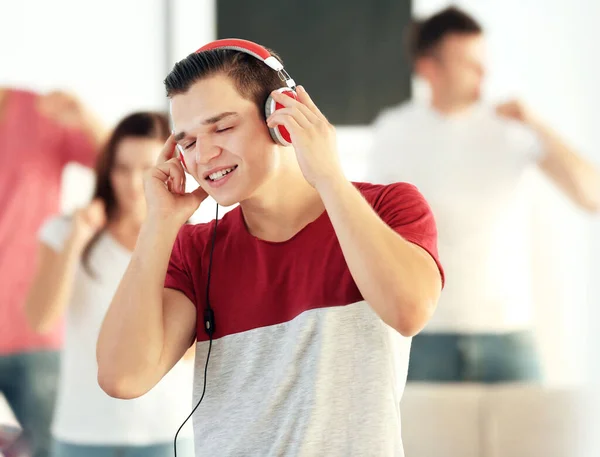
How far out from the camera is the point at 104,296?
7.44 feet

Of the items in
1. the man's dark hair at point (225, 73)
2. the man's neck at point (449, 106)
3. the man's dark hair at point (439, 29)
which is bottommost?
the man's dark hair at point (225, 73)

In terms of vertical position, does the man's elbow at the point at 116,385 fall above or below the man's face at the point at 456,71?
below

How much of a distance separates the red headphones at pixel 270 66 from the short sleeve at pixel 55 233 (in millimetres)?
1508

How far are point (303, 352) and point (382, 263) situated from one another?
0.52 ft

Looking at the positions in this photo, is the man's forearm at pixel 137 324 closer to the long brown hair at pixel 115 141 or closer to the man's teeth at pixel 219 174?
the man's teeth at pixel 219 174

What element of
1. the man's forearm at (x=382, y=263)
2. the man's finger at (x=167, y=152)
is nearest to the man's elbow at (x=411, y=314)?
the man's forearm at (x=382, y=263)

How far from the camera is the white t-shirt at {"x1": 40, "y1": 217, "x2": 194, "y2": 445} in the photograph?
2131mm

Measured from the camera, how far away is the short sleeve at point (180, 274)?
107cm

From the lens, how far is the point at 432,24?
2465mm

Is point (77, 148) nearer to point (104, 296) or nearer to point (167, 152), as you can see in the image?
point (104, 296)

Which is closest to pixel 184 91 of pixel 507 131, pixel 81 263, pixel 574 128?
pixel 81 263

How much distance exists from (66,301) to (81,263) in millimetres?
147

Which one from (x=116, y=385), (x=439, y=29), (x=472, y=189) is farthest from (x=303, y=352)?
(x=439, y=29)

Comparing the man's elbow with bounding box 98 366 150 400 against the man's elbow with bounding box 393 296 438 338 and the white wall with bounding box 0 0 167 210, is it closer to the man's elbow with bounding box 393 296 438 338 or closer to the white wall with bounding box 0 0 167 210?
the man's elbow with bounding box 393 296 438 338
